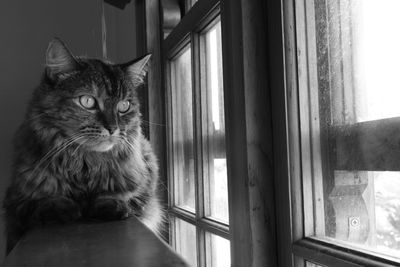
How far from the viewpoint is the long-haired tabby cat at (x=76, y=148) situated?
125 centimetres

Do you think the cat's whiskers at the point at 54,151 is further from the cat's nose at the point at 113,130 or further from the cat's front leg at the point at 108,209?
the cat's front leg at the point at 108,209

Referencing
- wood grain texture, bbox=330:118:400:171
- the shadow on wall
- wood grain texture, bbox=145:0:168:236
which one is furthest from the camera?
the shadow on wall

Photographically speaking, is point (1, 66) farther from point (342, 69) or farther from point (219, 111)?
point (342, 69)

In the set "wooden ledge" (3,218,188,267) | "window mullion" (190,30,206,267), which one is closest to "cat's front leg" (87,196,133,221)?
"wooden ledge" (3,218,188,267)

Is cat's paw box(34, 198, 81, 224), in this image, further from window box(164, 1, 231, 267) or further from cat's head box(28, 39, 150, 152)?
window box(164, 1, 231, 267)

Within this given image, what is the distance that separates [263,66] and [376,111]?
0.35 m

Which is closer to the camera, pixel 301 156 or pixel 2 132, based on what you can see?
pixel 301 156

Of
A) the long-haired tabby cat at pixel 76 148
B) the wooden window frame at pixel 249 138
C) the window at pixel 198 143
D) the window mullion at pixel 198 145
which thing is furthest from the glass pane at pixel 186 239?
the wooden window frame at pixel 249 138

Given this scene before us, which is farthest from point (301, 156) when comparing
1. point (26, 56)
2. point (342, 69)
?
point (26, 56)

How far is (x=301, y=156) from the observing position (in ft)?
3.06

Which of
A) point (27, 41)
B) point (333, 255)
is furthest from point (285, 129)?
point (27, 41)

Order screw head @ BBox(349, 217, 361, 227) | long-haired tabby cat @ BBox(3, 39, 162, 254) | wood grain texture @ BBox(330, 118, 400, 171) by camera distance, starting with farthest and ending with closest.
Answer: long-haired tabby cat @ BBox(3, 39, 162, 254), screw head @ BBox(349, 217, 361, 227), wood grain texture @ BBox(330, 118, 400, 171)

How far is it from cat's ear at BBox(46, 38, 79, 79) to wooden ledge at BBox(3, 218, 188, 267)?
0.60 m

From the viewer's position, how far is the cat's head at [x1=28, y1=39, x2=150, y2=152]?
1295 mm
